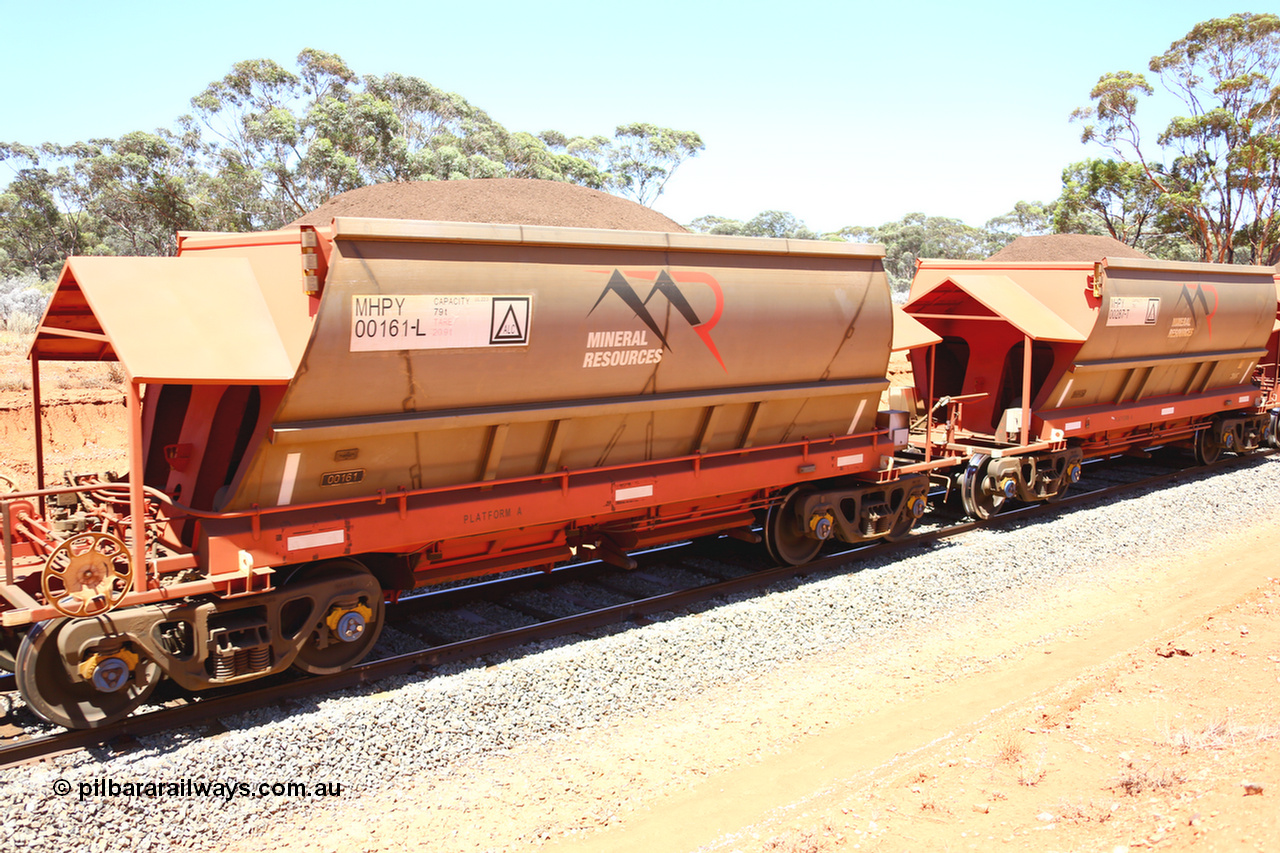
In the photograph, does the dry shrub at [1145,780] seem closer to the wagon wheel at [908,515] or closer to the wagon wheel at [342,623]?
the wagon wheel at [342,623]

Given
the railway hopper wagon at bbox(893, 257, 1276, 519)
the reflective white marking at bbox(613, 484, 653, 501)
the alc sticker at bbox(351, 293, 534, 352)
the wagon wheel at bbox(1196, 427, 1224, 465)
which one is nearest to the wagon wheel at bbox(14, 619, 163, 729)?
the alc sticker at bbox(351, 293, 534, 352)

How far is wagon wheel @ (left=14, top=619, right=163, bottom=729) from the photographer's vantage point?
6.24 metres

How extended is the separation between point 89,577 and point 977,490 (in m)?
11.0

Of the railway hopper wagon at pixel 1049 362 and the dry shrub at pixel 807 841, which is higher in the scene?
the railway hopper wagon at pixel 1049 362

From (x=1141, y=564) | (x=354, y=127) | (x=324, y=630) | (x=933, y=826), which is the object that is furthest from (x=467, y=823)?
(x=354, y=127)

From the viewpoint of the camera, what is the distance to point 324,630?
741 cm

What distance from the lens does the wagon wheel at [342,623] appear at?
7.41 meters

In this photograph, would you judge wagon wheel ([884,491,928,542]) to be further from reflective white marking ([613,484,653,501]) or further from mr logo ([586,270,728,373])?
reflective white marking ([613,484,653,501])

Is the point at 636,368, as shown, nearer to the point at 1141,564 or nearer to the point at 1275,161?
the point at 1141,564

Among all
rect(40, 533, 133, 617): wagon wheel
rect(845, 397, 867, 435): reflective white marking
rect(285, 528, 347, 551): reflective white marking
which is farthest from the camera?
rect(845, 397, 867, 435): reflective white marking

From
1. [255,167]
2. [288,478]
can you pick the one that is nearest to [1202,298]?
[288,478]

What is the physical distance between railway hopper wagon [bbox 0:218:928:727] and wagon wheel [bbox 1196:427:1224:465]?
11.9 meters

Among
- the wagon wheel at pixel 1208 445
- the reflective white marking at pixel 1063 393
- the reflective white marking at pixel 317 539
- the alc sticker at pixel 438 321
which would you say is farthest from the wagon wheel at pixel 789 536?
the wagon wheel at pixel 1208 445

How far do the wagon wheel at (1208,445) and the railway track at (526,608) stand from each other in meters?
6.38
